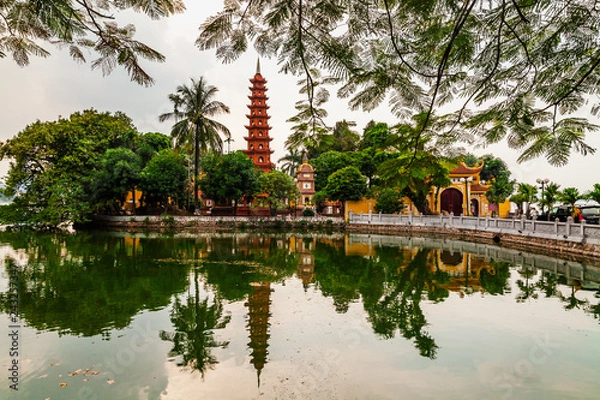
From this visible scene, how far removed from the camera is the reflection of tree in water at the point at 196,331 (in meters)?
4.25

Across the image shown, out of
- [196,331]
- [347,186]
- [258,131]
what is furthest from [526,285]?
[258,131]

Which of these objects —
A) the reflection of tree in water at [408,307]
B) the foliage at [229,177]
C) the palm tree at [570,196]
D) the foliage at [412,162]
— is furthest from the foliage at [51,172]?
the palm tree at [570,196]

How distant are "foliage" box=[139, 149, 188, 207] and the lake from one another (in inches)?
507

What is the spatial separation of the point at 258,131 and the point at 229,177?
912 centimetres

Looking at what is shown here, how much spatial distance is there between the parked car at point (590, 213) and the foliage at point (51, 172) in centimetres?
2575

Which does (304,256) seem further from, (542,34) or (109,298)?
(542,34)

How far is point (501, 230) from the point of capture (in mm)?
15742

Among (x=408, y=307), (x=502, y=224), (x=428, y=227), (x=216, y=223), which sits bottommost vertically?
(x=408, y=307)

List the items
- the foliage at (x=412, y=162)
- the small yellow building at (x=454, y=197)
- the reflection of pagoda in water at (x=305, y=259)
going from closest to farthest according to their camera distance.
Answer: the foliage at (x=412, y=162)
the reflection of pagoda in water at (x=305, y=259)
the small yellow building at (x=454, y=197)

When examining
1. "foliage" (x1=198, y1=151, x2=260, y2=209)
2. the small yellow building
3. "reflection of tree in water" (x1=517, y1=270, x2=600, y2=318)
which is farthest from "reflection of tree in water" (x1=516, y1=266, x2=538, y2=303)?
"foliage" (x1=198, y1=151, x2=260, y2=209)

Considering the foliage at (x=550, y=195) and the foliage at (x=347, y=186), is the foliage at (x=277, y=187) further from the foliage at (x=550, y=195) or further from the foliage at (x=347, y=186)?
the foliage at (x=550, y=195)

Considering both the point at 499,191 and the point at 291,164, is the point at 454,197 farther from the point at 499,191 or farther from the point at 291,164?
the point at 291,164

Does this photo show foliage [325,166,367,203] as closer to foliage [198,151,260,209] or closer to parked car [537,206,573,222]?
foliage [198,151,260,209]

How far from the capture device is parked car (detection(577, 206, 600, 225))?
15.3 meters
